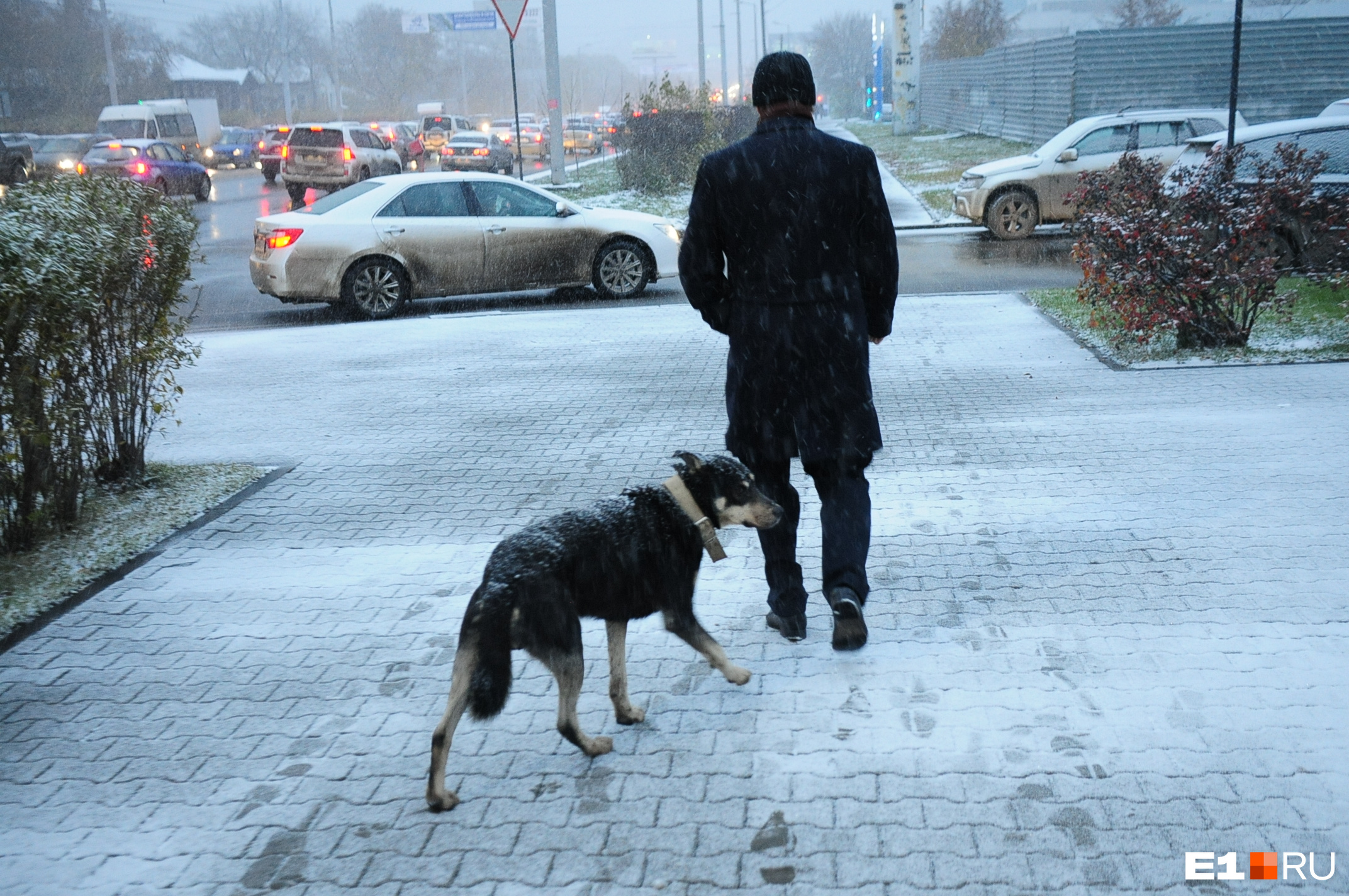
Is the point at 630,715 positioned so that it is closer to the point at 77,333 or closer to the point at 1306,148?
the point at 77,333

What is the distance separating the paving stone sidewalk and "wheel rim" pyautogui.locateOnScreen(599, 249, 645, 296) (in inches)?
243

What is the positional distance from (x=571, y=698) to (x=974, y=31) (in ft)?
200

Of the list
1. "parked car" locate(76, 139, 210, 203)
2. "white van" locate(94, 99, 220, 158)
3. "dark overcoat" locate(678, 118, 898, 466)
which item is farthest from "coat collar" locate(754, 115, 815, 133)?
"white van" locate(94, 99, 220, 158)

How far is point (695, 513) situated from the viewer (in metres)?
3.43

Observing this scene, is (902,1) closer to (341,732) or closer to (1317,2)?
(1317,2)

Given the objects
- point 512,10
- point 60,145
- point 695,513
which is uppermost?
point 512,10

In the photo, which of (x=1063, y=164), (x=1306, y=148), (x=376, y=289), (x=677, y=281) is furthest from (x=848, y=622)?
(x=1063, y=164)

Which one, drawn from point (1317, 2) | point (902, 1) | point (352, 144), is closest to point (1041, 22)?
point (1317, 2)

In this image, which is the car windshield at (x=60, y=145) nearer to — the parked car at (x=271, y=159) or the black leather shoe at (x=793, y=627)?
the parked car at (x=271, y=159)

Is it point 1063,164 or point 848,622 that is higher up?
point 1063,164

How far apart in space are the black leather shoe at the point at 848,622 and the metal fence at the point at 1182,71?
25.7 meters

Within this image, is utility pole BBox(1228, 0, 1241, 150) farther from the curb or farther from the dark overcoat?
the curb

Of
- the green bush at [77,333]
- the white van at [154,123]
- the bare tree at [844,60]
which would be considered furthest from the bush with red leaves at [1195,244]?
the bare tree at [844,60]

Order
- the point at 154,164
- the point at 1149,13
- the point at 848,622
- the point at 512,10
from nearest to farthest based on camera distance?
1. the point at 848,622
2. the point at 512,10
3. the point at 154,164
4. the point at 1149,13
